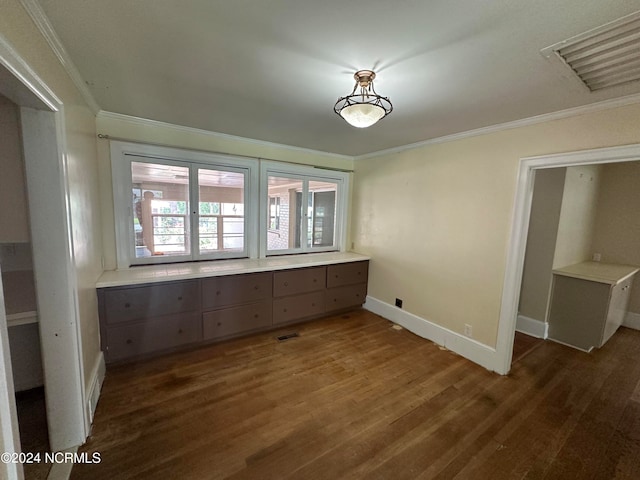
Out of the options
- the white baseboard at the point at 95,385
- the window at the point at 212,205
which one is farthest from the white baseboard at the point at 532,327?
the white baseboard at the point at 95,385

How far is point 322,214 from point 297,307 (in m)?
1.55

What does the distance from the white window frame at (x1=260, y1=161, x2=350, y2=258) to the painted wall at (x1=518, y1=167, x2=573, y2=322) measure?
2.46 metres

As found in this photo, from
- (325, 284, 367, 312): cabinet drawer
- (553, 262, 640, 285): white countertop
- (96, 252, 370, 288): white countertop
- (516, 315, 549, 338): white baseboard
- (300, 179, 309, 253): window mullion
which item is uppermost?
(300, 179, 309, 253): window mullion

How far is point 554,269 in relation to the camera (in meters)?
3.14

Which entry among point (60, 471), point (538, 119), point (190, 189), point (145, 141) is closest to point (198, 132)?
point (145, 141)

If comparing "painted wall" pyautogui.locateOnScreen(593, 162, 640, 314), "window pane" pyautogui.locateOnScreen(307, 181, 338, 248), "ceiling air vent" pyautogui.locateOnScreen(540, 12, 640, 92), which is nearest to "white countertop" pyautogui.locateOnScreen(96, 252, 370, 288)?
→ "window pane" pyautogui.locateOnScreen(307, 181, 338, 248)

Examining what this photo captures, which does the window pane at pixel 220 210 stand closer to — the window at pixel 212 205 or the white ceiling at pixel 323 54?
the window at pixel 212 205

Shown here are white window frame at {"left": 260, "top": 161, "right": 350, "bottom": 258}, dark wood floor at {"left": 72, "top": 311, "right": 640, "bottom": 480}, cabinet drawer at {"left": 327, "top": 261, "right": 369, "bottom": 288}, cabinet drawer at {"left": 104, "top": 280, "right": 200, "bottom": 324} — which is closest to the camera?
dark wood floor at {"left": 72, "top": 311, "right": 640, "bottom": 480}

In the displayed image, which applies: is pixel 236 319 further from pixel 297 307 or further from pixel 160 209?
pixel 160 209

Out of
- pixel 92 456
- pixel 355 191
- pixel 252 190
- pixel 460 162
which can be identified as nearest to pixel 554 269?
pixel 460 162

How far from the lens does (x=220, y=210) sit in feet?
10.5

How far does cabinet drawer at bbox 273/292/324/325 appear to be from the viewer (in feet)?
10.4

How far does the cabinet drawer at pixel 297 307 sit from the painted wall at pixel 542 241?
8.79ft

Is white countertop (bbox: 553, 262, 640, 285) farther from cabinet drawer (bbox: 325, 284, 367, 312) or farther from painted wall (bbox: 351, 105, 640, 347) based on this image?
cabinet drawer (bbox: 325, 284, 367, 312)
